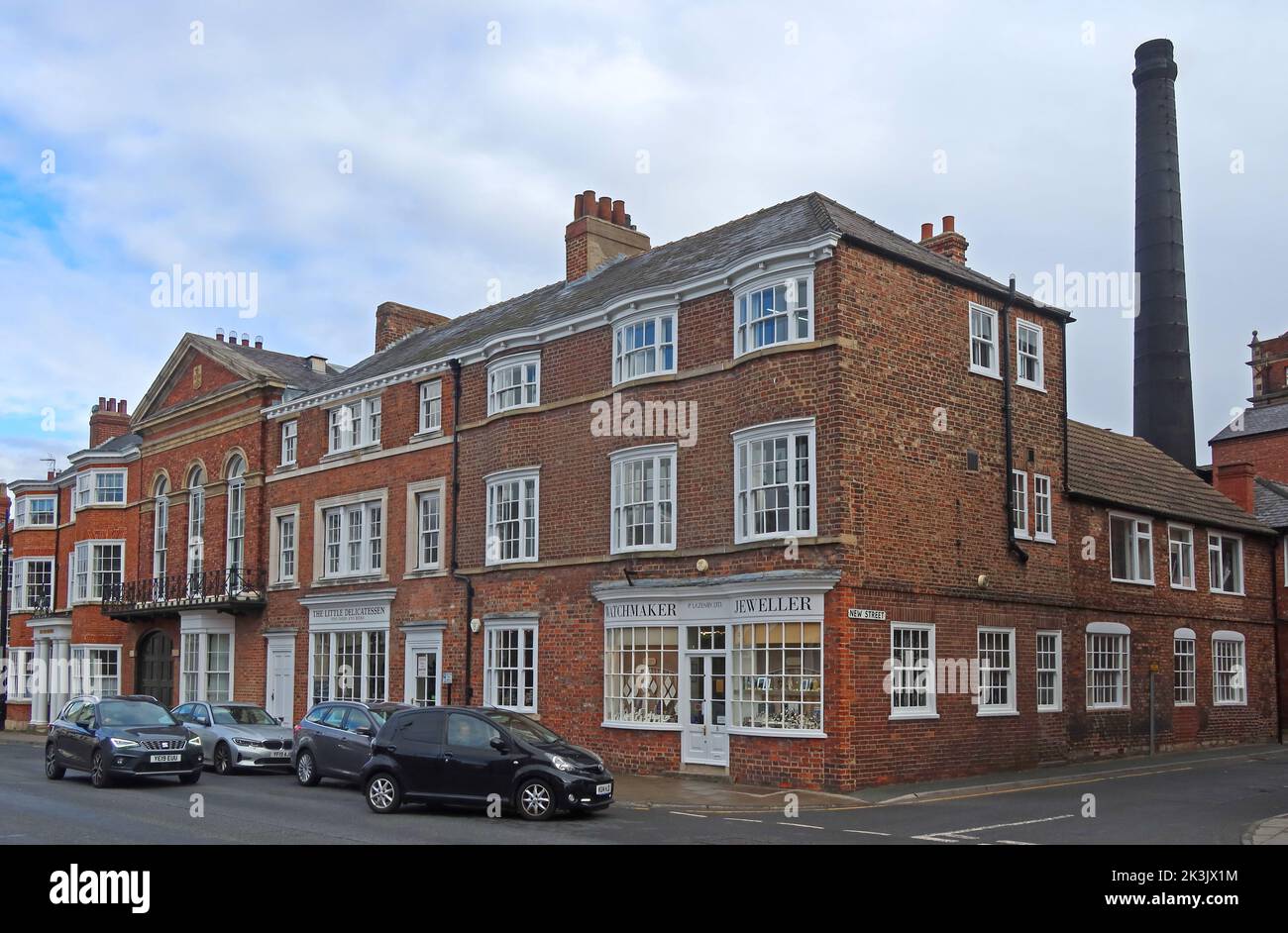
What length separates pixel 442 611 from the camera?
2794cm

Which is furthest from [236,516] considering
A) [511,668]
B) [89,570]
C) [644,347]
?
[644,347]

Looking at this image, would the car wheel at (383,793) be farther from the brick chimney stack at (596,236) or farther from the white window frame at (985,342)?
the brick chimney stack at (596,236)

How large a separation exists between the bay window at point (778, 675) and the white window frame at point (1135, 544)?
10651 millimetres

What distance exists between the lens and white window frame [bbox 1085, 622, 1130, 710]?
26156mm

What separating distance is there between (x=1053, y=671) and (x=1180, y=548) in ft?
26.1

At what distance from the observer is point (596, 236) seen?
30.5 m

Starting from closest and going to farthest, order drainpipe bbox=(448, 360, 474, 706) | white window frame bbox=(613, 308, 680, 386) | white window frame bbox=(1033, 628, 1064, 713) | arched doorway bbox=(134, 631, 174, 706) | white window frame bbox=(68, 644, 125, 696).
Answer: white window frame bbox=(613, 308, 680, 386), white window frame bbox=(1033, 628, 1064, 713), drainpipe bbox=(448, 360, 474, 706), arched doorway bbox=(134, 631, 174, 706), white window frame bbox=(68, 644, 125, 696)

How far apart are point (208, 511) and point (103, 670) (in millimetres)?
9583

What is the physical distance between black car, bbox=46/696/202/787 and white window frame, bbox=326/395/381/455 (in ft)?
35.3

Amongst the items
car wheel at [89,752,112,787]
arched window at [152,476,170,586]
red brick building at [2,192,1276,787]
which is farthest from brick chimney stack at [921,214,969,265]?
arched window at [152,476,170,586]

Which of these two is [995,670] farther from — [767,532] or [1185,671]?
[1185,671]

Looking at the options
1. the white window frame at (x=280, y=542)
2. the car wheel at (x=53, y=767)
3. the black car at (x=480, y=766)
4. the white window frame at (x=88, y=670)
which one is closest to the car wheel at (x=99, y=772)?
the car wheel at (x=53, y=767)

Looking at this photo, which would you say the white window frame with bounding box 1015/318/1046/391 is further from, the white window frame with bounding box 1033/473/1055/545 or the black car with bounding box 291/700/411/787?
the black car with bounding box 291/700/411/787

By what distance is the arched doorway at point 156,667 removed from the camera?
128 ft
